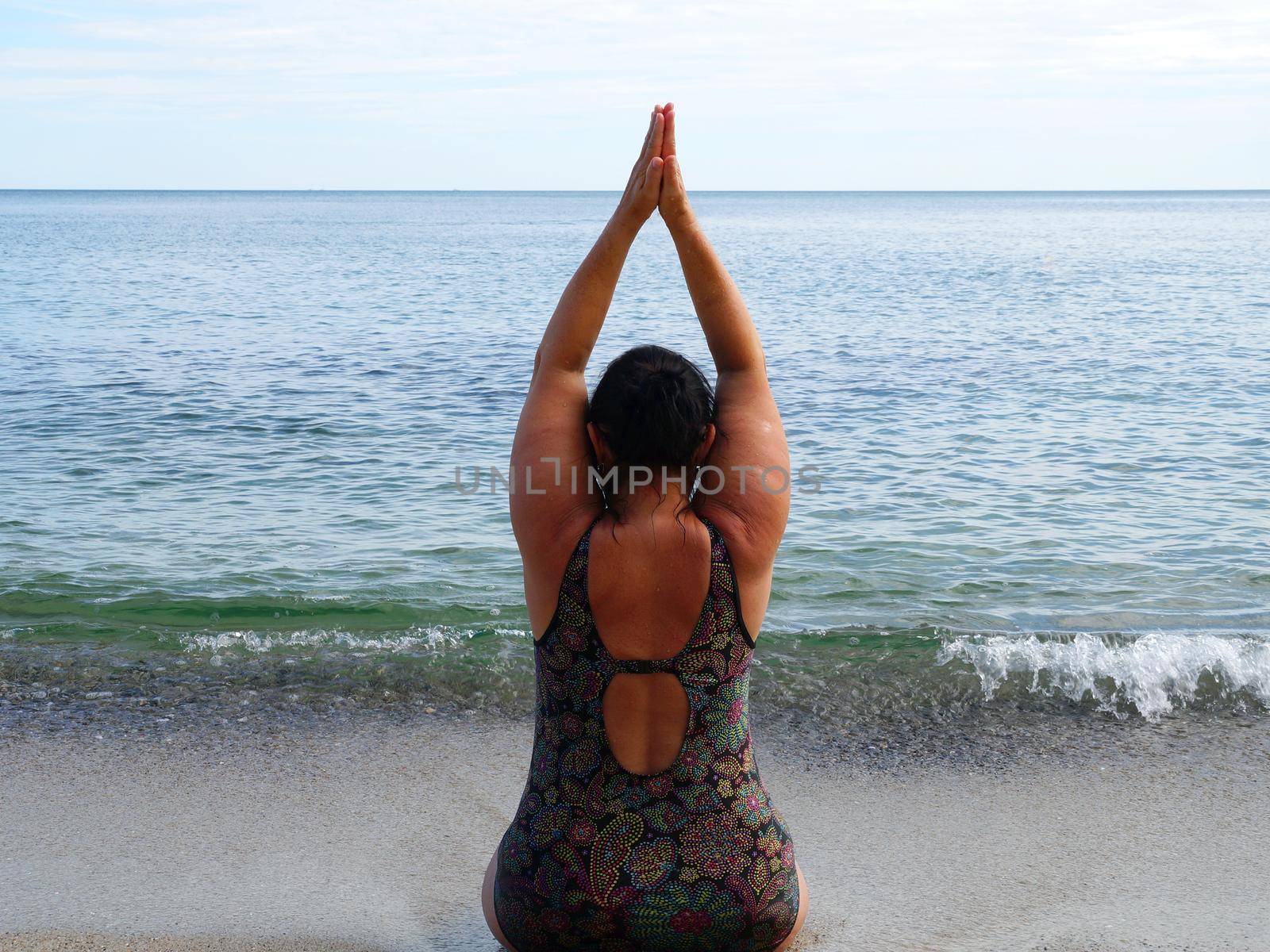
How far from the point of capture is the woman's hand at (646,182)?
2.72 m

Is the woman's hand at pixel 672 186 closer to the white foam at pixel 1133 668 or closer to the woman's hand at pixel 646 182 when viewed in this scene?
the woman's hand at pixel 646 182

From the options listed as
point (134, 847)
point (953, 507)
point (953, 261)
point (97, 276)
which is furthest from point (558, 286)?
point (134, 847)

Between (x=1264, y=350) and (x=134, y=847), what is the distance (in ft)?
70.1

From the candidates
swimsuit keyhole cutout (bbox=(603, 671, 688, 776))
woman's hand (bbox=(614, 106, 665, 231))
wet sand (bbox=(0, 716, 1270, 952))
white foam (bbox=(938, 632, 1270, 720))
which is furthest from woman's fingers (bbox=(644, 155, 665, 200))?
white foam (bbox=(938, 632, 1270, 720))

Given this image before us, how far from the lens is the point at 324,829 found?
13.6 feet

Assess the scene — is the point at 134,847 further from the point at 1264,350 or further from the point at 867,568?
the point at 1264,350

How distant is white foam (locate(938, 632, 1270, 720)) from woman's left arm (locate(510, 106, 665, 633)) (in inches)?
148

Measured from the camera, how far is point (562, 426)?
2.55m

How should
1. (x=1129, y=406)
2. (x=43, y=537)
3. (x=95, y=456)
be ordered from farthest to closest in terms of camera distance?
(x=1129, y=406)
(x=95, y=456)
(x=43, y=537)

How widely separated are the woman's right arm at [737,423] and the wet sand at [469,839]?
1.47 metres

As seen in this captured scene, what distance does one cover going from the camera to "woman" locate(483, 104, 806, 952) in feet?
8.08

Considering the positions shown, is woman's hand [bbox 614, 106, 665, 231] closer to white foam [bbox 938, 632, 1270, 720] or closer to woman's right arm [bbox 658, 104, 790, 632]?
woman's right arm [bbox 658, 104, 790, 632]
